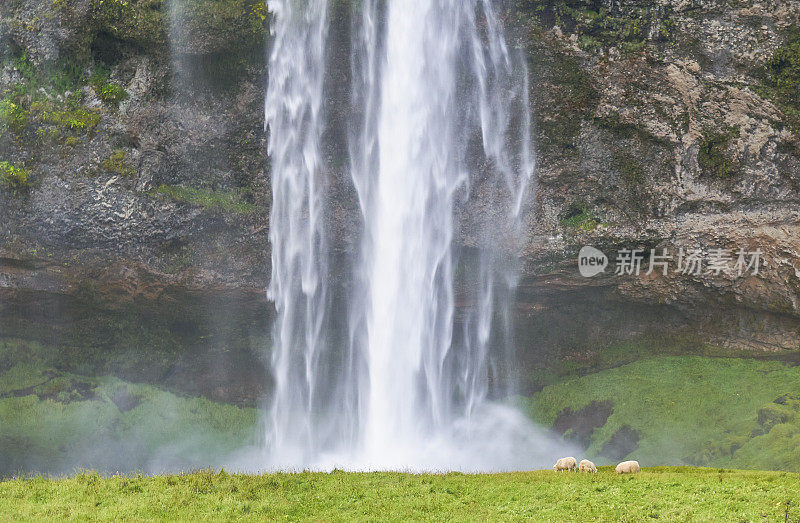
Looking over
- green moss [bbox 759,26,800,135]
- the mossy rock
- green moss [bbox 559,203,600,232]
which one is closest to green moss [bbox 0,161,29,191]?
the mossy rock

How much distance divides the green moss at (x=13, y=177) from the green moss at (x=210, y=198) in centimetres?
450

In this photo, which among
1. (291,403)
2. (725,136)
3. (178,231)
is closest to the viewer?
(725,136)

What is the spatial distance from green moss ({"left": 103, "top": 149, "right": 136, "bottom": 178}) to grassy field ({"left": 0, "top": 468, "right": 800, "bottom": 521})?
1145 centimetres

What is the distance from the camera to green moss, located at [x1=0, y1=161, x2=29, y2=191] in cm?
2453

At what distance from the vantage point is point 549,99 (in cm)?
2467

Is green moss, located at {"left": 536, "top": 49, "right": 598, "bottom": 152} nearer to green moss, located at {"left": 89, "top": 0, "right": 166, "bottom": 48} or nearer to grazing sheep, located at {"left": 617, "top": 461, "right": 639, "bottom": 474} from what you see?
grazing sheep, located at {"left": 617, "top": 461, "right": 639, "bottom": 474}

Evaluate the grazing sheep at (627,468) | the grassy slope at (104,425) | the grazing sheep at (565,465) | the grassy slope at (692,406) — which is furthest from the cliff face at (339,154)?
the grazing sheep at (627,468)

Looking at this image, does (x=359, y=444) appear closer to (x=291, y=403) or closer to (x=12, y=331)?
(x=291, y=403)

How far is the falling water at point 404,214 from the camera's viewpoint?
24812 mm

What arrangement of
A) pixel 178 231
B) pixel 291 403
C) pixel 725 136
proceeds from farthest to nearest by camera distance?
1. pixel 291 403
2. pixel 178 231
3. pixel 725 136

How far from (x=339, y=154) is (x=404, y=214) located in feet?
10.6

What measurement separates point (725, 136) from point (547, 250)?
6951 mm

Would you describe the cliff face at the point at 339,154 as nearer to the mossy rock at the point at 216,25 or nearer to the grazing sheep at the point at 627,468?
the mossy rock at the point at 216,25

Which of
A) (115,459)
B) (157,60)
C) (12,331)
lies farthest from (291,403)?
(157,60)
